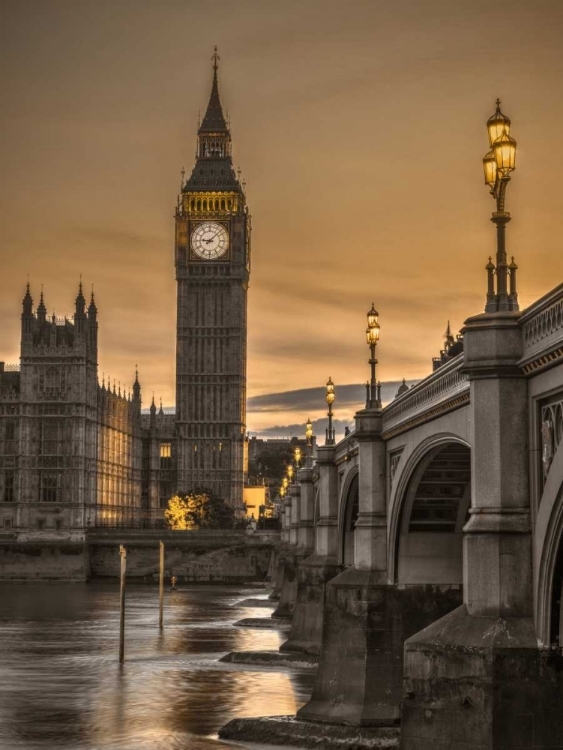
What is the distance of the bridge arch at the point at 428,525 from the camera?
34406 millimetres

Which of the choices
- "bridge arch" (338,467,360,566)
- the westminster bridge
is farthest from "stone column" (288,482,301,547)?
the westminster bridge

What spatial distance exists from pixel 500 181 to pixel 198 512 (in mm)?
153294

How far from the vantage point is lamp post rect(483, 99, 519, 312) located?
783 inches

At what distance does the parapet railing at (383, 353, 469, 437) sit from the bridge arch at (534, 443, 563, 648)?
3.21 m

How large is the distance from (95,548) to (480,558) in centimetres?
13070

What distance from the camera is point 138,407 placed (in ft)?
634

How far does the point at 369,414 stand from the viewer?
125ft

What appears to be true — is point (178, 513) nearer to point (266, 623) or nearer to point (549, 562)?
point (266, 623)

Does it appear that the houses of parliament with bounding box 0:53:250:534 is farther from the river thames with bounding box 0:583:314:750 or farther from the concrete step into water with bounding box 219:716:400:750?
the concrete step into water with bounding box 219:716:400:750

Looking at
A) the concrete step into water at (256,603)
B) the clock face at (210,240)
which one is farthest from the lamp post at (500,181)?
the clock face at (210,240)

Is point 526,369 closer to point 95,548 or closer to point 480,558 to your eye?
point 480,558

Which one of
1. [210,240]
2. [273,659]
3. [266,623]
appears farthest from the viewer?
[210,240]

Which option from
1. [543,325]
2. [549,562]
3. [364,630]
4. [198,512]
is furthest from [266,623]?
[198,512]

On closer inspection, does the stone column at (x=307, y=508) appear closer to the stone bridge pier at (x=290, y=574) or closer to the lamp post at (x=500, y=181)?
the stone bridge pier at (x=290, y=574)
